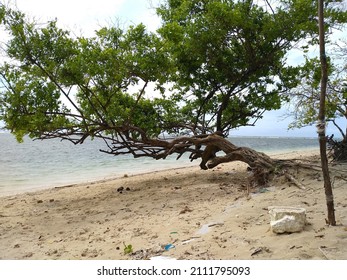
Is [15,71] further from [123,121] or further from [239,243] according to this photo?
[239,243]

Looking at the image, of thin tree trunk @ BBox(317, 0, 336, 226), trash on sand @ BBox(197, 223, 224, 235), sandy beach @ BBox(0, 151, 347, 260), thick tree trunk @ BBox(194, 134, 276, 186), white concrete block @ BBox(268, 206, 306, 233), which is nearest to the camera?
sandy beach @ BBox(0, 151, 347, 260)

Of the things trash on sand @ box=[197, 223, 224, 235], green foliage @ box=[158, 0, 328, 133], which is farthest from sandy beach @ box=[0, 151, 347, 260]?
green foliage @ box=[158, 0, 328, 133]

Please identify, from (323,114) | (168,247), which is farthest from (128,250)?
(323,114)

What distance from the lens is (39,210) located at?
8.22m

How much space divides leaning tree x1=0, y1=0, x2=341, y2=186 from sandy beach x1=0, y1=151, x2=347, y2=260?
162cm

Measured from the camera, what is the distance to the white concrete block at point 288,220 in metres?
4.23

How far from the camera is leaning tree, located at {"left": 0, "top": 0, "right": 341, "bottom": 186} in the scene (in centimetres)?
839

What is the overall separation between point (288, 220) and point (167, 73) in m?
6.23

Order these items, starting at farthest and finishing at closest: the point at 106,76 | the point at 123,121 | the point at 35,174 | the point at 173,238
→ the point at 35,174 < the point at 123,121 < the point at 106,76 < the point at 173,238

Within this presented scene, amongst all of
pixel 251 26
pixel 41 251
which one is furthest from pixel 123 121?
pixel 41 251

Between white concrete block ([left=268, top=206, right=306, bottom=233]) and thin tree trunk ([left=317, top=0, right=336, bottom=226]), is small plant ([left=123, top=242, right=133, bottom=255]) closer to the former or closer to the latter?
white concrete block ([left=268, top=206, right=306, bottom=233])

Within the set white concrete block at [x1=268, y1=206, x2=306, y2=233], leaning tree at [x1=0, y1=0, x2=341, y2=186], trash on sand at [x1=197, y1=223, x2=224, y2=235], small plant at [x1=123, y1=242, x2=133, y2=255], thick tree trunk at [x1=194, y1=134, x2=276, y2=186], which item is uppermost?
leaning tree at [x1=0, y1=0, x2=341, y2=186]

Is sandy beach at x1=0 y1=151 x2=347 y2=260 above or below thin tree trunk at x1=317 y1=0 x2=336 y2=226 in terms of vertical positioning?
below
